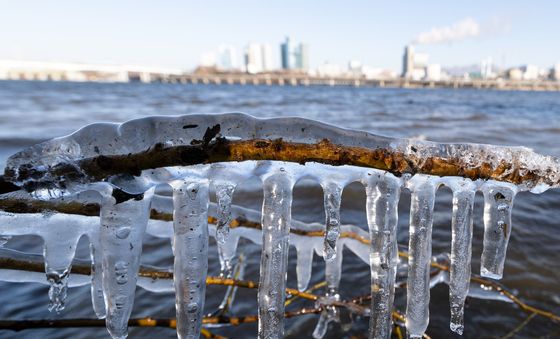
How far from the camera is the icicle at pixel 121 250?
1294 mm

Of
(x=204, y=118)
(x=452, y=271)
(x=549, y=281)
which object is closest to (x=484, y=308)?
(x=549, y=281)

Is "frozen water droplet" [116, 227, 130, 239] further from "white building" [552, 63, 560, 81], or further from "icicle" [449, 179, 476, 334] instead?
"white building" [552, 63, 560, 81]

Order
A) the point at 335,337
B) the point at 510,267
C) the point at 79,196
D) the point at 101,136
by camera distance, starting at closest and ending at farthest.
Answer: the point at 101,136
the point at 79,196
the point at 335,337
the point at 510,267

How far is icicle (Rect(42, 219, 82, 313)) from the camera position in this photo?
1687 millimetres

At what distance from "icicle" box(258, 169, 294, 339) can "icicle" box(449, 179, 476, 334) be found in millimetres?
727

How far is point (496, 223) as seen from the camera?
166 centimetres

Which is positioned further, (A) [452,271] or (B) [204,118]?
(A) [452,271]

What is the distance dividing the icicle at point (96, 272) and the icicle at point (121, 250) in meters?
0.40

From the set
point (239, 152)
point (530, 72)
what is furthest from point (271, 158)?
point (530, 72)

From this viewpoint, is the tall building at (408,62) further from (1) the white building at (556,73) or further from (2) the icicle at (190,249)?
(2) the icicle at (190,249)

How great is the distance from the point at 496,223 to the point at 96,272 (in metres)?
2.00

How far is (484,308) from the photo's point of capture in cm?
357

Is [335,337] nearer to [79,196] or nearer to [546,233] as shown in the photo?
[79,196]

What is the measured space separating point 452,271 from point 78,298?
11.5ft
